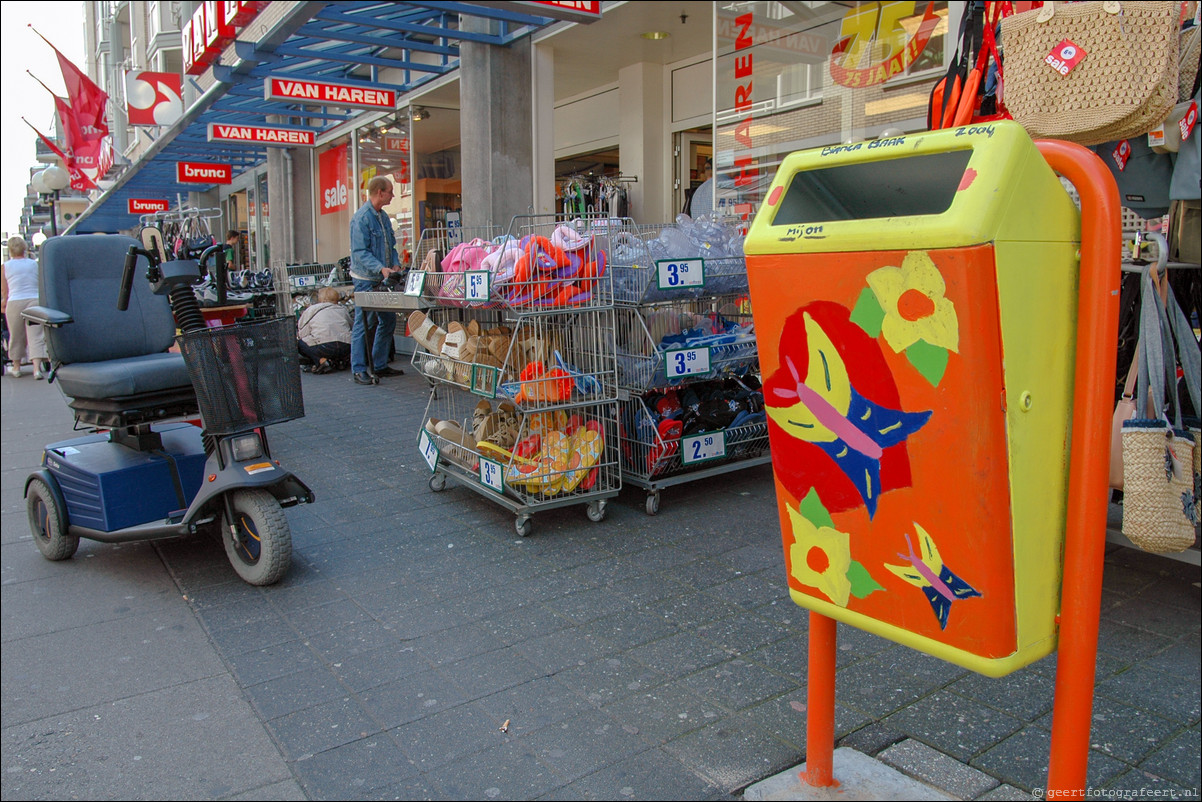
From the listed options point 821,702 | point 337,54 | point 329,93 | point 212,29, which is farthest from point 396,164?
point 821,702

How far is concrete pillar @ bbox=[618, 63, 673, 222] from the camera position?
10.5 meters

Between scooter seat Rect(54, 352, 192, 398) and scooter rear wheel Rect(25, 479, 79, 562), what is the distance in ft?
1.63

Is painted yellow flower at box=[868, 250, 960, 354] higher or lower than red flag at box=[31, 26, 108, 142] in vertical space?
lower

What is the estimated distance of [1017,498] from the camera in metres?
1.50

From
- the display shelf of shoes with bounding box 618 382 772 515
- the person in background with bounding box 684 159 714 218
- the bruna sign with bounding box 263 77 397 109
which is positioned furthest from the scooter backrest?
the bruna sign with bounding box 263 77 397 109

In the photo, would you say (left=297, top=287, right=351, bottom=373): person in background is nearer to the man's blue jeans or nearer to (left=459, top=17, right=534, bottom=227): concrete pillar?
the man's blue jeans

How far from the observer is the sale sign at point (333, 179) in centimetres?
1625

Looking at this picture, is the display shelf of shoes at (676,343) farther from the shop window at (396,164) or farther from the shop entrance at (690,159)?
the shop window at (396,164)

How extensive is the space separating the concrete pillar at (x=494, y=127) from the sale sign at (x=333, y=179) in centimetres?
755

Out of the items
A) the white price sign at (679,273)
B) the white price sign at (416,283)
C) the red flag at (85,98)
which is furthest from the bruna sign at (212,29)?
the red flag at (85,98)

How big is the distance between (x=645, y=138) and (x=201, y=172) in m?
14.1

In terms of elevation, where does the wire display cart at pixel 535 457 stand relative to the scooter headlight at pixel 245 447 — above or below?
below

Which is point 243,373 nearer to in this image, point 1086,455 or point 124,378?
point 124,378

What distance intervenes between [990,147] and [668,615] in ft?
7.46
